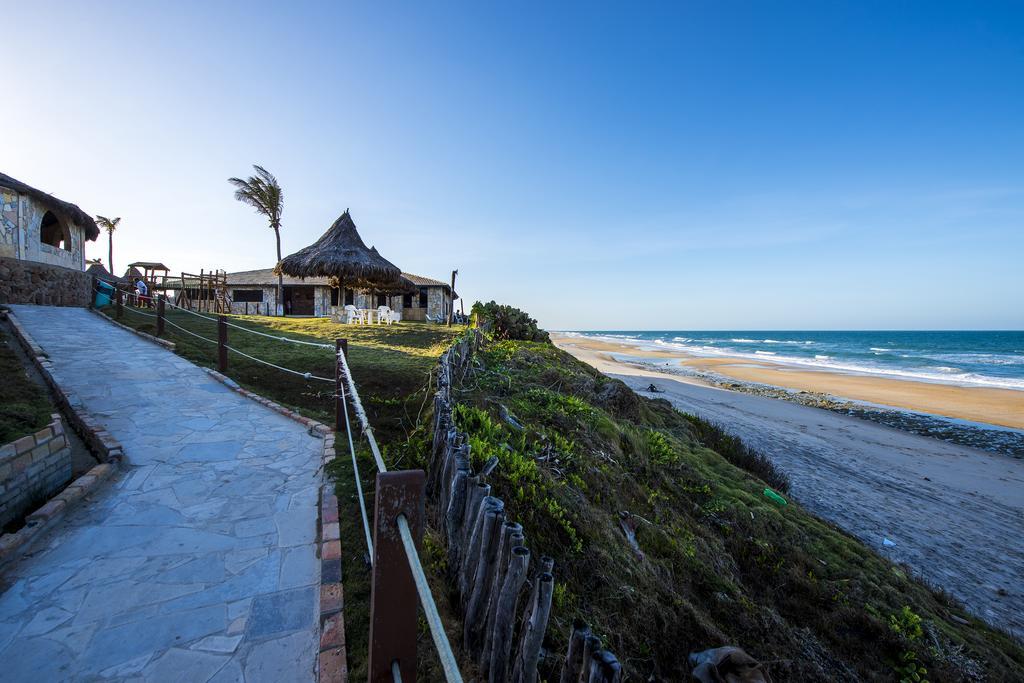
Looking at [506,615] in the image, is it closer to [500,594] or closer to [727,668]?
[500,594]

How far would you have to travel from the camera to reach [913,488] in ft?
22.6

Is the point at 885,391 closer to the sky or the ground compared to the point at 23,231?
closer to the ground

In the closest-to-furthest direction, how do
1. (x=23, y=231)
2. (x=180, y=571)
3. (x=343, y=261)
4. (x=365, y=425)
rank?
(x=180, y=571) → (x=365, y=425) → (x=23, y=231) → (x=343, y=261)

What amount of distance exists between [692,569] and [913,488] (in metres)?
6.45

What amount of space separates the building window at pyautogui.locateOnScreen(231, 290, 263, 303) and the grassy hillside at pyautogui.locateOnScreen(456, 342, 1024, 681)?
932 inches

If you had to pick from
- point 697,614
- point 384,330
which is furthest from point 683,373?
point 697,614

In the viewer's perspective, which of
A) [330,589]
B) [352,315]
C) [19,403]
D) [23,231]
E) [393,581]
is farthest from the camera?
[352,315]

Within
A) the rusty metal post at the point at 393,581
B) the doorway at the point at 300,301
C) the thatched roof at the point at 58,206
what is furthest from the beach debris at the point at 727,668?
the doorway at the point at 300,301

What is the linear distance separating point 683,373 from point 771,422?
1039 cm

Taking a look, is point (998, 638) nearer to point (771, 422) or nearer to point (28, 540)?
point (28, 540)

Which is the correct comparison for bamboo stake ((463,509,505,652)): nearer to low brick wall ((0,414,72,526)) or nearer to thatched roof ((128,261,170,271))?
low brick wall ((0,414,72,526))

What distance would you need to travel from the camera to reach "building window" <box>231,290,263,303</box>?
23734 millimetres

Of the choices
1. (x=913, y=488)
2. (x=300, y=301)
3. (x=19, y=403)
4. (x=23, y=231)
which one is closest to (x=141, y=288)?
(x=23, y=231)

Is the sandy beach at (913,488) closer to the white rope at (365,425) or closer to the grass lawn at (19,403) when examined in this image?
the white rope at (365,425)
